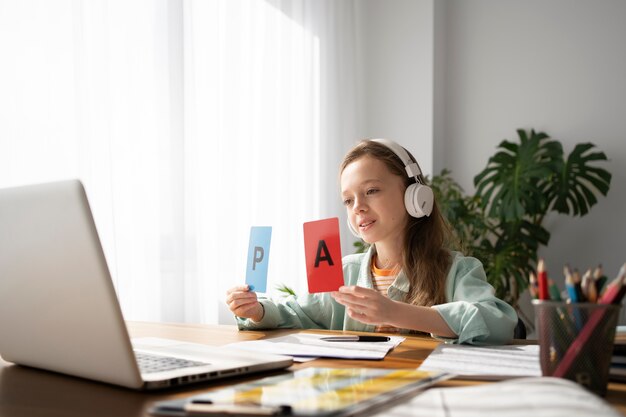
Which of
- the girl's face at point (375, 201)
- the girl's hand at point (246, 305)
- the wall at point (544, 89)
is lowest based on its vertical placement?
the girl's hand at point (246, 305)

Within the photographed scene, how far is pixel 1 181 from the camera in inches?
77.1

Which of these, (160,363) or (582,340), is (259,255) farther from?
(582,340)

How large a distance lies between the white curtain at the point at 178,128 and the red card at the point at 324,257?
1.10m

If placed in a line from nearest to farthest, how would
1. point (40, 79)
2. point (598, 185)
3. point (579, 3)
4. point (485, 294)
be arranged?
point (485, 294)
point (40, 79)
point (598, 185)
point (579, 3)

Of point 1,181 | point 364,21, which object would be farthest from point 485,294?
point 364,21

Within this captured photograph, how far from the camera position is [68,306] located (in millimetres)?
835

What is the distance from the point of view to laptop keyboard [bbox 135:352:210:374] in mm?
884

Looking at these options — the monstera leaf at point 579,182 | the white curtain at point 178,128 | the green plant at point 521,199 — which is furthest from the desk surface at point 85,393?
the monstera leaf at point 579,182

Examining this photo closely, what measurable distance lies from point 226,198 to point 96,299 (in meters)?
2.26

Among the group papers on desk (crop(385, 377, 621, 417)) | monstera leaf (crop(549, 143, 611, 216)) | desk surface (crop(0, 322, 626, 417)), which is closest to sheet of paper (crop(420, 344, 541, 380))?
desk surface (crop(0, 322, 626, 417))

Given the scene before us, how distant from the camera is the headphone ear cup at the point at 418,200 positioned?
1694 millimetres

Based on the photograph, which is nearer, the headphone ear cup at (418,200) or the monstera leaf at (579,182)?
the headphone ear cup at (418,200)

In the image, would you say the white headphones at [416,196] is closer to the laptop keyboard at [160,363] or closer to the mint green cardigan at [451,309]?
the mint green cardigan at [451,309]

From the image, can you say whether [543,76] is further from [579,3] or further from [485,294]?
[485,294]
